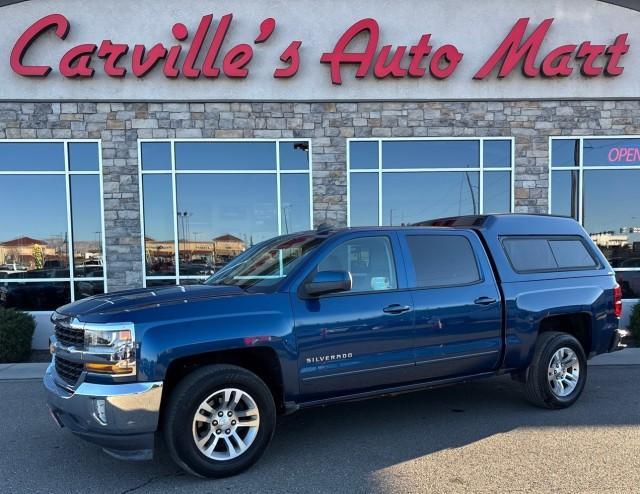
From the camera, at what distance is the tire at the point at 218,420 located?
347cm

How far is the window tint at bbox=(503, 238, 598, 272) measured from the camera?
5.07 m

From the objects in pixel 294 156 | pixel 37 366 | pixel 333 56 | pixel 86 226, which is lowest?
pixel 37 366

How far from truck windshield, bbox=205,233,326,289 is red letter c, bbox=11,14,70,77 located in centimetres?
676

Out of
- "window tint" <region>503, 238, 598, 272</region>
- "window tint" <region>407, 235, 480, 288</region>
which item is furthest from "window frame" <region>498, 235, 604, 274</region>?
"window tint" <region>407, 235, 480, 288</region>

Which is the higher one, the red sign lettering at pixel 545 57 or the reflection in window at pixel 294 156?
the red sign lettering at pixel 545 57

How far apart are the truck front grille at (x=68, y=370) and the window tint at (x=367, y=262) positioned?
208 centimetres

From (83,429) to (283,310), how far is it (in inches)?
63.8

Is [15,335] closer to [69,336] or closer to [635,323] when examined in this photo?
[69,336]

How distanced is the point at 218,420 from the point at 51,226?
7.54m

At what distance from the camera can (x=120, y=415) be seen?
11.0 ft

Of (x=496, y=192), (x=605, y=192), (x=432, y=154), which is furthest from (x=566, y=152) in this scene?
(x=432, y=154)

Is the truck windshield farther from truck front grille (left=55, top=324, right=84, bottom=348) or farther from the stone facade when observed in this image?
the stone facade

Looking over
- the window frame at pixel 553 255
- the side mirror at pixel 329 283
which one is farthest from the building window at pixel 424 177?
the side mirror at pixel 329 283

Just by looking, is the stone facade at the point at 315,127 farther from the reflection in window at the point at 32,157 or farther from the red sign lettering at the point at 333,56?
the red sign lettering at the point at 333,56
